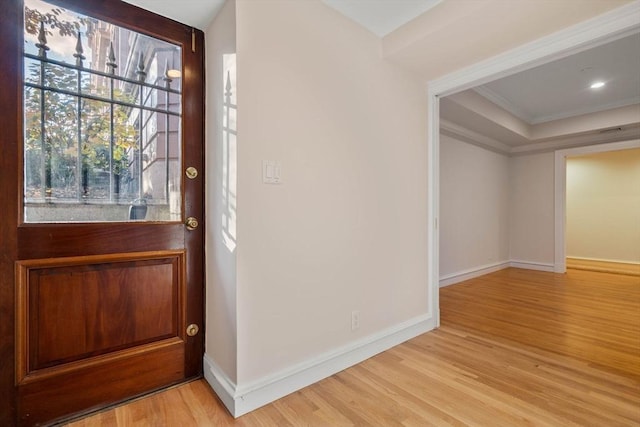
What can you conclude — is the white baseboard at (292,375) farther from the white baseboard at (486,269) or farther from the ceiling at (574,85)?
the ceiling at (574,85)

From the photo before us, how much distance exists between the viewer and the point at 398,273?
7.91 ft

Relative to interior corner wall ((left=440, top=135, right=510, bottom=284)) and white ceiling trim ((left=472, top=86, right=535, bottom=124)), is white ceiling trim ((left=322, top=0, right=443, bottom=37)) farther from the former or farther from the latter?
interior corner wall ((left=440, top=135, right=510, bottom=284))

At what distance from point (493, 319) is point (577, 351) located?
735mm

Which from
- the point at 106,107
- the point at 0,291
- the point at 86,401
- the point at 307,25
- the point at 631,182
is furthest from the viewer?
the point at 631,182

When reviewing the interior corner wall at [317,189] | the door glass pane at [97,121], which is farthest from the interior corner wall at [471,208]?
the door glass pane at [97,121]

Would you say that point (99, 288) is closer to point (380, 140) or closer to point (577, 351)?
point (380, 140)

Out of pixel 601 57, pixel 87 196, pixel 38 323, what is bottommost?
pixel 38 323

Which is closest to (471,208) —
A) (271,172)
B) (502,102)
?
(502,102)

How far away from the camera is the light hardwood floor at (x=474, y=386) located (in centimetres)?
149

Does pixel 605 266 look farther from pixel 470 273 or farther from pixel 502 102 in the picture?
pixel 502 102

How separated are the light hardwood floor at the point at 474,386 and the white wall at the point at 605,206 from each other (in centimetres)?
477

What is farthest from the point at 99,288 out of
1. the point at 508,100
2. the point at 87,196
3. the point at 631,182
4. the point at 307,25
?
the point at 631,182

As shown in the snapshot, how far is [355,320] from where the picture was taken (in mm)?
2072

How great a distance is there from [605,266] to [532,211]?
199cm
